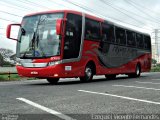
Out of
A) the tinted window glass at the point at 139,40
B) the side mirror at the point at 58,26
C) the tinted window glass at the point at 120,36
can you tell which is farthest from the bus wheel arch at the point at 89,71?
the tinted window glass at the point at 139,40

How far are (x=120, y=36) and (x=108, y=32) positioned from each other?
2037mm

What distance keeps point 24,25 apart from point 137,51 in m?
10.3

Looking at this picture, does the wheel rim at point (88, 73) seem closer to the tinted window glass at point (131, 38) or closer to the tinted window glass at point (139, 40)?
the tinted window glass at point (131, 38)

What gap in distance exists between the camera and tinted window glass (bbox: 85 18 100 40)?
54.3 ft

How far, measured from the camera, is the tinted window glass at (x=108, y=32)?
18.5 m

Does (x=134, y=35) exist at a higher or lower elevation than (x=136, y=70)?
higher

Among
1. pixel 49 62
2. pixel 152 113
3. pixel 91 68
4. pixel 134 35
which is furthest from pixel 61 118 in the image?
pixel 134 35

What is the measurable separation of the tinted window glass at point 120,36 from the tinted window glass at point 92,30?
278 centimetres

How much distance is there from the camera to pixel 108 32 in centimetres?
1894

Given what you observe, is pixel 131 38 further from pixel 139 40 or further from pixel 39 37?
pixel 39 37

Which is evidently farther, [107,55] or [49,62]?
[107,55]

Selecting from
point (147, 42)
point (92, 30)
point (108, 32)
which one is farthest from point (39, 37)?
point (147, 42)

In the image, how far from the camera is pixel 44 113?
249 inches

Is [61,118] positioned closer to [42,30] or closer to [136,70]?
[42,30]
